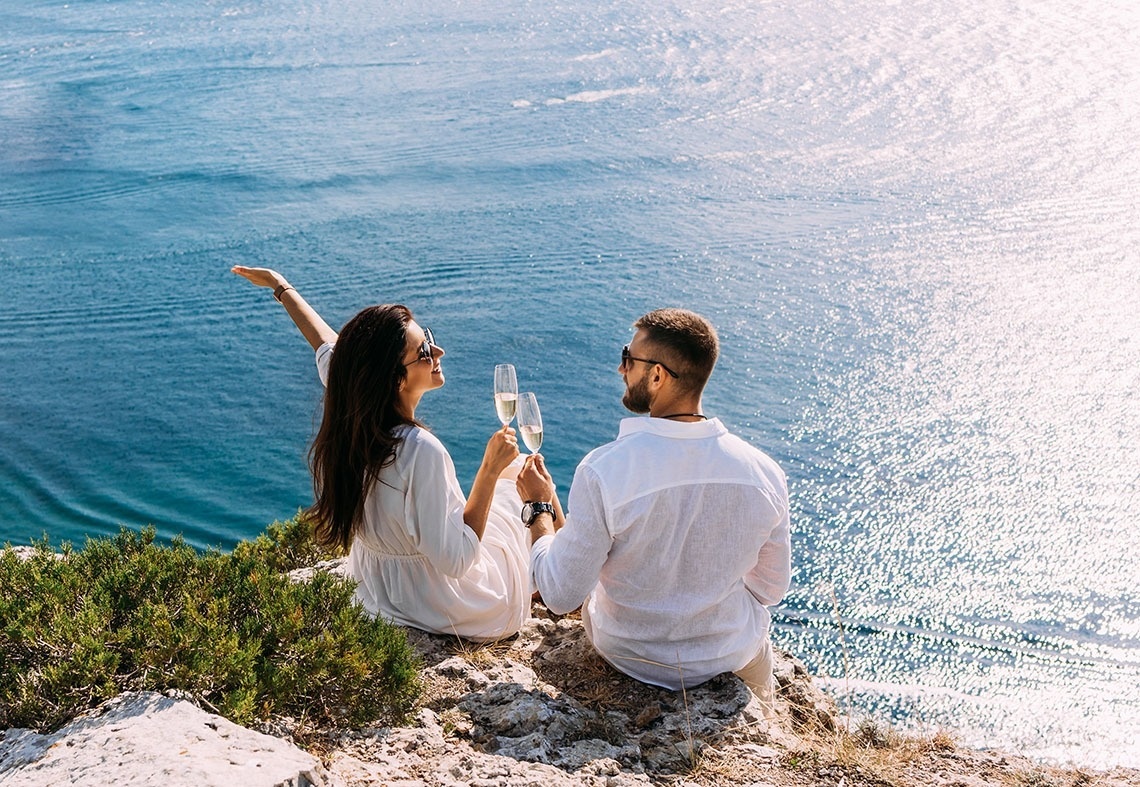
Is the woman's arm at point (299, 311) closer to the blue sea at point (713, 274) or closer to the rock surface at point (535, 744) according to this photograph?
the rock surface at point (535, 744)

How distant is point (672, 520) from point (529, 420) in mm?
930

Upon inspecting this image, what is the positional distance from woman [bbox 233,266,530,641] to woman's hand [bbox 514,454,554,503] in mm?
306

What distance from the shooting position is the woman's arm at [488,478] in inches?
158

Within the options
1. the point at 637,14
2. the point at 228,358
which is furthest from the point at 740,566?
the point at 637,14

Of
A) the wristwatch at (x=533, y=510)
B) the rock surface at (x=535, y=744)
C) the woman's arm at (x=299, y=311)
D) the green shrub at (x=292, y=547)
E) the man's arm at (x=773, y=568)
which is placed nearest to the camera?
the rock surface at (x=535, y=744)

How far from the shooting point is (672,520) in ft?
11.6

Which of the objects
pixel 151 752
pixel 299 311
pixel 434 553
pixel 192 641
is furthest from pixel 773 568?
pixel 299 311

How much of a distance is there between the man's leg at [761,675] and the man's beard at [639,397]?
42.5 inches

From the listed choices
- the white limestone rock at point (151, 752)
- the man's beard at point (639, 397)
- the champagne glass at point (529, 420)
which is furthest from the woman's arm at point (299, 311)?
the white limestone rock at point (151, 752)

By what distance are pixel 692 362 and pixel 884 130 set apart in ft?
43.5

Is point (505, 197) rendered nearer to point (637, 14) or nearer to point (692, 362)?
point (637, 14)

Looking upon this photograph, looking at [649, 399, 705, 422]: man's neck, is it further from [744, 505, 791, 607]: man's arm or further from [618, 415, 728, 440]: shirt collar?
[744, 505, 791, 607]: man's arm

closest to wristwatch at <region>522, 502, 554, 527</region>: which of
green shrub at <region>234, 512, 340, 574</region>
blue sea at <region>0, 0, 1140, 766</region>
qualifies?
green shrub at <region>234, 512, 340, 574</region>

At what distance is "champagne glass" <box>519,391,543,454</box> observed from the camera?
4.25 metres
